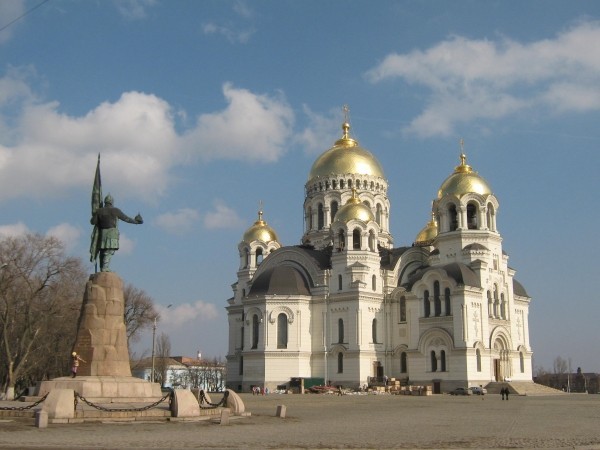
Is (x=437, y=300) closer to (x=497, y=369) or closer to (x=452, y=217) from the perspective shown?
(x=497, y=369)

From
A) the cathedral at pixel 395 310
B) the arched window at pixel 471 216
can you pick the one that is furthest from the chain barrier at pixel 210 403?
the arched window at pixel 471 216

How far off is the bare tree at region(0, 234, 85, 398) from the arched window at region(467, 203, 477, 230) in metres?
28.5

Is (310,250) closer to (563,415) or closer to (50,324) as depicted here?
(50,324)

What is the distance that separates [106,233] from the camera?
23406mm

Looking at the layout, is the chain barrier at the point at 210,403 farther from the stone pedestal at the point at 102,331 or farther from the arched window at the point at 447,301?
the arched window at the point at 447,301

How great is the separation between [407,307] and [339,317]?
512 centimetres

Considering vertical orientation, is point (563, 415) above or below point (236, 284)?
below

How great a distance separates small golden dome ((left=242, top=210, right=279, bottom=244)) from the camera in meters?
67.0

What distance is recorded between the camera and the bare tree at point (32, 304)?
1470 inches

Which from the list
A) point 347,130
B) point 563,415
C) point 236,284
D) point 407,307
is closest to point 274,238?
point 236,284

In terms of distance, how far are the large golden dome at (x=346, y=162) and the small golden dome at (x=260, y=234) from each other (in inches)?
245

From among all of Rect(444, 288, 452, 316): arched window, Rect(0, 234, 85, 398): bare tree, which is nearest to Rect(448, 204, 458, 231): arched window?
Rect(444, 288, 452, 316): arched window

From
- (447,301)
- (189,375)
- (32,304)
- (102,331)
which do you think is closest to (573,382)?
(189,375)

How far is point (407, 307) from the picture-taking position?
54.9 meters
